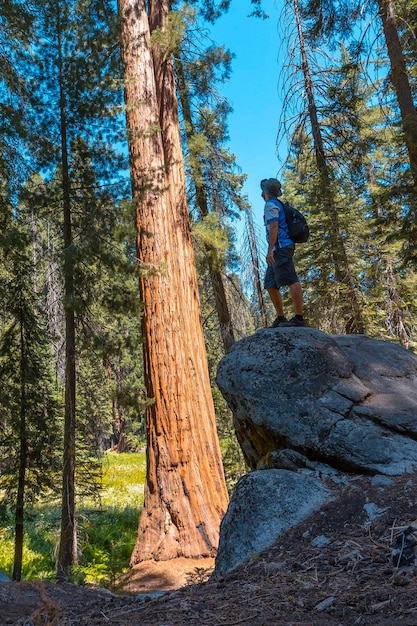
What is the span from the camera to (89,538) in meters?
10.5

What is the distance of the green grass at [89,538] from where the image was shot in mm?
7859

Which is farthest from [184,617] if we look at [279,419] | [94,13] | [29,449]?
[94,13]

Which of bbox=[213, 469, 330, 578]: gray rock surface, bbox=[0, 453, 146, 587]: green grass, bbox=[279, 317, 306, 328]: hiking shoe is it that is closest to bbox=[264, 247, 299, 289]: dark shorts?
bbox=[279, 317, 306, 328]: hiking shoe

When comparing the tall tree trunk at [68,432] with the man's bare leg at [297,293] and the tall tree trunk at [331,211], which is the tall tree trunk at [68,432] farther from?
the tall tree trunk at [331,211]

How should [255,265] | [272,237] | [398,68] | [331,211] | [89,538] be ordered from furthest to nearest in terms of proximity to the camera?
[255,265]
[331,211]
[89,538]
[398,68]
[272,237]

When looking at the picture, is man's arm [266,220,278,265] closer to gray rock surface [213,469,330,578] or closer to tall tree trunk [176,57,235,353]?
gray rock surface [213,469,330,578]

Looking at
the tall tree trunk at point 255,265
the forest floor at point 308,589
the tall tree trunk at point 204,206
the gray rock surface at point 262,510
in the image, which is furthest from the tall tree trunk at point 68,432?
the tall tree trunk at point 255,265

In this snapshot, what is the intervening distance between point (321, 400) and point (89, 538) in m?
8.28

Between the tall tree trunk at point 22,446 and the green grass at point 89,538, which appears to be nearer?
the green grass at point 89,538

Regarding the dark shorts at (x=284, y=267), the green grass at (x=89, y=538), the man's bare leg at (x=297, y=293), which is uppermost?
the dark shorts at (x=284, y=267)

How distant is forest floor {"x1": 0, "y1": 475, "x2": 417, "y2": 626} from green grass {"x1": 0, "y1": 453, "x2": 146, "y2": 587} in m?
3.43

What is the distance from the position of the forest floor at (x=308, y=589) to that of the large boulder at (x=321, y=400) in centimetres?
32

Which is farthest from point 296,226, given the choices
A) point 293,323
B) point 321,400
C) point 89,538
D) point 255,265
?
point 255,265

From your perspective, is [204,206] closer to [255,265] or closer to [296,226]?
[255,265]
